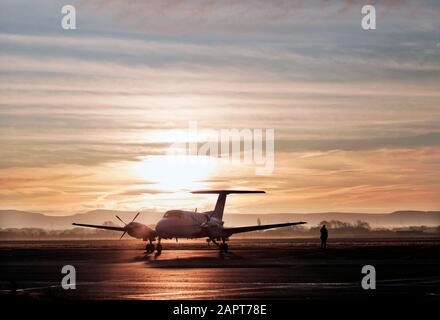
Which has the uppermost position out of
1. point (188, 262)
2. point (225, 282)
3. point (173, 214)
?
point (173, 214)

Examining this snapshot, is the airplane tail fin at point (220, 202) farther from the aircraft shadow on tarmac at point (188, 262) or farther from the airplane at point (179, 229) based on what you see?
the aircraft shadow on tarmac at point (188, 262)

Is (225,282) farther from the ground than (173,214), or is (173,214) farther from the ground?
(173,214)

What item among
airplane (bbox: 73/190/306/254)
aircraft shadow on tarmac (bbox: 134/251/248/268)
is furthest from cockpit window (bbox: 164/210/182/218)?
aircraft shadow on tarmac (bbox: 134/251/248/268)

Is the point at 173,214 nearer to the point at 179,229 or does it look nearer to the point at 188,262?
the point at 179,229

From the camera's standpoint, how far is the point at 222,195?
75.3 meters

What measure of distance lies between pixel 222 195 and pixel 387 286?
4985 cm

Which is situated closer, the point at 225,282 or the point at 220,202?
the point at 225,282

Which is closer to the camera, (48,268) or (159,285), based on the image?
(159,285)

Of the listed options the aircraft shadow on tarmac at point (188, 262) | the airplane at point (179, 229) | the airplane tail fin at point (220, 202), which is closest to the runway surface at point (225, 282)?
the aircraft shadow on tarmac at point (188, 262)

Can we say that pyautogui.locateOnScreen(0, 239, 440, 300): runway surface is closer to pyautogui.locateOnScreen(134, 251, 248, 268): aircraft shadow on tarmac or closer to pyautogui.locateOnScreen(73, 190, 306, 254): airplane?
pyautogui.locateOnScreen(134, 251, 248, 268): aircraft shadow on tarmac

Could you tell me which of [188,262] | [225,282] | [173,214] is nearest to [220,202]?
[173,214]
